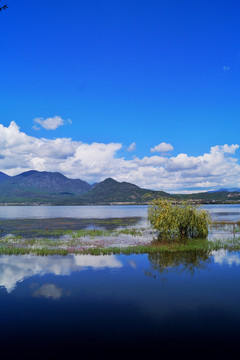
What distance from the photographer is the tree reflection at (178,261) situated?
85.9 feet

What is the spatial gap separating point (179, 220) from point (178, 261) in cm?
1198

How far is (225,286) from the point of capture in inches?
840

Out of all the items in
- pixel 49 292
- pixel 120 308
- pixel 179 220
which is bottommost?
pixel 120 308

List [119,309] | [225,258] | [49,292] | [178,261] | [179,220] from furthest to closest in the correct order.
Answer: [179,220], [225,258], [178,261], [49,292], [119,309]

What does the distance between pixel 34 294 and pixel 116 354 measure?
9227 millimetres

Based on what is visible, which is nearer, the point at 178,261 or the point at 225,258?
the point at 178,261

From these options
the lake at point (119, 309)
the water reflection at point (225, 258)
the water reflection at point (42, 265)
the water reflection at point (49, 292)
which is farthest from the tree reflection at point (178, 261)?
the water reflection at point (49, 292)

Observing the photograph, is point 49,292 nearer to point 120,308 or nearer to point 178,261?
point 120,308

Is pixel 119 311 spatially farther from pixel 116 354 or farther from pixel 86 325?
pixel 116 354

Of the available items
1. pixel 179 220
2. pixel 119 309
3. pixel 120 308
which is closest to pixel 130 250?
pixel 179 220

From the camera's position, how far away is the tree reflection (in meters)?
26.2

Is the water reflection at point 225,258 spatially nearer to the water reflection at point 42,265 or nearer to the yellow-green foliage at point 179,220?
the yellow-green foliage at point 179,220

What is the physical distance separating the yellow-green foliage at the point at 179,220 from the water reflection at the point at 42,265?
11.5m

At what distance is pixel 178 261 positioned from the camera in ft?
96.0
